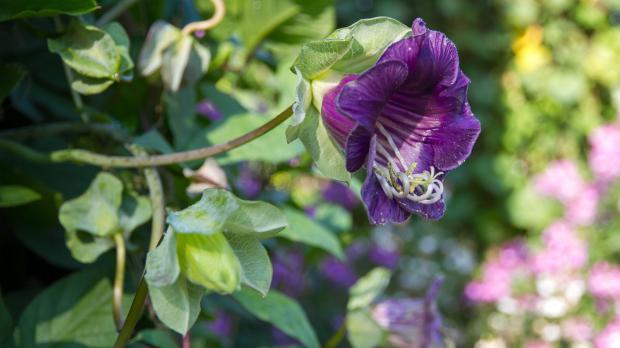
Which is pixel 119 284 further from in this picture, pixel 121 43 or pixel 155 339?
pixel 121 43

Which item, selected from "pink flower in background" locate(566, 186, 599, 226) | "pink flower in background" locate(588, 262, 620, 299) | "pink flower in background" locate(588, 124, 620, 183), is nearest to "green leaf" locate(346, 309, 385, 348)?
"pink flower in background" locate(588, 262, 620, 299)

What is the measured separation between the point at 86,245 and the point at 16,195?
57 millimetres

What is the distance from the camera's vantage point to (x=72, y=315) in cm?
54

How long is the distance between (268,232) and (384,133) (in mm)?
86

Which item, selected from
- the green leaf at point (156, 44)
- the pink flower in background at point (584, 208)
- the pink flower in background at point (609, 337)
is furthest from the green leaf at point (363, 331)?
the pink flower in background at point (584, 208)

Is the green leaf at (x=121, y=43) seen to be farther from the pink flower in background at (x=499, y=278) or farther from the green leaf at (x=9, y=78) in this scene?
the pink flower in background at (x=499, y=278)

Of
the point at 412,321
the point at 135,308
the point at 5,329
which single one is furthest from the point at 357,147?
the point at 412,321

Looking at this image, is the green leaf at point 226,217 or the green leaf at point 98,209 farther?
the green leaf at point 98,209

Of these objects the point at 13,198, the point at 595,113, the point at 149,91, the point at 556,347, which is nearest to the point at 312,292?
the point at 556,347

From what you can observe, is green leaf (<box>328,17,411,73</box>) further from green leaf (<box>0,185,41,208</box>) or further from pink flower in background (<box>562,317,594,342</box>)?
pink flower in background (<box>562,317,594,342</box>)

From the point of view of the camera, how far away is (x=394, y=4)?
3203mm

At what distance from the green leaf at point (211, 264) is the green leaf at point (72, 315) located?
16cm

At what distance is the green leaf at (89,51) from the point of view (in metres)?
0.48

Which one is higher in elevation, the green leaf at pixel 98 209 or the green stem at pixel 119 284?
the green leaf at pixel 98 209
